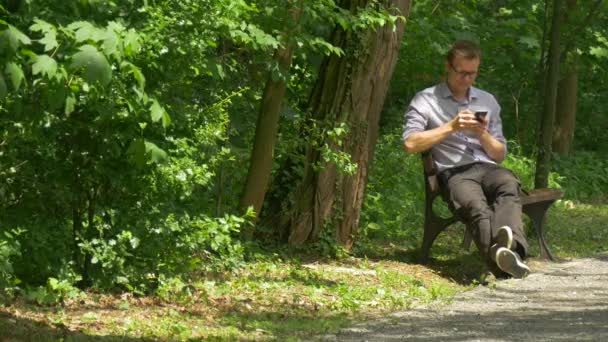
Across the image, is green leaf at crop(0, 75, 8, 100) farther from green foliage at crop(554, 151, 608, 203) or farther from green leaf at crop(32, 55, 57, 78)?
green foliage at crop(554, 151, 608, 203)

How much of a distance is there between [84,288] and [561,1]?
6.09 metres

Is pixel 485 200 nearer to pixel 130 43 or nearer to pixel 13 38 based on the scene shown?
pixel 130 43

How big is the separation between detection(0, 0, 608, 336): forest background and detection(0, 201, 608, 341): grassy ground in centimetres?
11

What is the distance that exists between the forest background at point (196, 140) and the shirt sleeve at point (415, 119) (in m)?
0.46

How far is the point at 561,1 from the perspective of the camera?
38.1 ft

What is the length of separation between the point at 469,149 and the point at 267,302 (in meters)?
2.57

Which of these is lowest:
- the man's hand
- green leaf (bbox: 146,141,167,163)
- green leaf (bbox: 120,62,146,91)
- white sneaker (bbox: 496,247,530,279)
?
white sneaker (bbox: 496,247,530,279)

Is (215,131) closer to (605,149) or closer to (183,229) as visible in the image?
(183,229)

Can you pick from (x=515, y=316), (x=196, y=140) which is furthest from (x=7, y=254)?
(x=515, y=316)

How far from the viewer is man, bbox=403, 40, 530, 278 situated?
29.3 feet

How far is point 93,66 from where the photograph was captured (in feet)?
13.9

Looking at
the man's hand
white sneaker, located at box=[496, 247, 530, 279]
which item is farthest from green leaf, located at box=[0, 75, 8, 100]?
the man's hand

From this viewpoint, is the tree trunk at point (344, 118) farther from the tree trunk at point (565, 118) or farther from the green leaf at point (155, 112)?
the tree trunk at point (565, 118)

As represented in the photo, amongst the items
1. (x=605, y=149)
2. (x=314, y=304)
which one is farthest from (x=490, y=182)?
(x=605, y=149)
